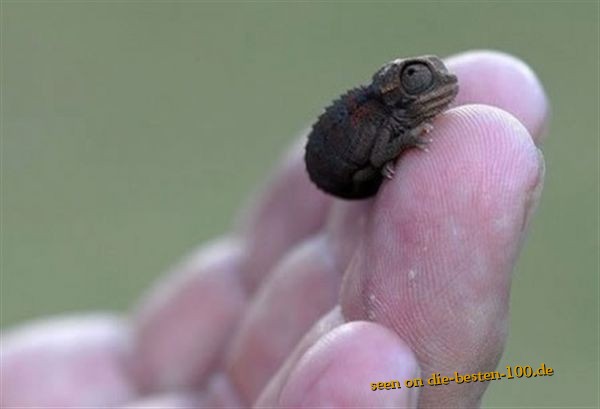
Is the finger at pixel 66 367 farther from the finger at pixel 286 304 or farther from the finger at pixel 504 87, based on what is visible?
the finger at pixel 504 87

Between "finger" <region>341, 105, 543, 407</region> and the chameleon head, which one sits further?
the chameleon head

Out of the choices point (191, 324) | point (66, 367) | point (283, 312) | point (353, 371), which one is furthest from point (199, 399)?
point (353, 371)

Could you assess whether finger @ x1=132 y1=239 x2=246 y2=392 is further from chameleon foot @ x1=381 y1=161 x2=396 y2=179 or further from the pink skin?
chameleon foot @ x1=381 y1=161 x2=396 y2=179

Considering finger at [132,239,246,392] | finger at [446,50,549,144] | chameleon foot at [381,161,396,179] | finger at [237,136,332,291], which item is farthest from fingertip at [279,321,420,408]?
finger at [132,239,246,392]

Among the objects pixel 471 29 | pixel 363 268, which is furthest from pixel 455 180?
pixel 471 29

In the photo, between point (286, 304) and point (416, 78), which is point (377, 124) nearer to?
point (416, 78)

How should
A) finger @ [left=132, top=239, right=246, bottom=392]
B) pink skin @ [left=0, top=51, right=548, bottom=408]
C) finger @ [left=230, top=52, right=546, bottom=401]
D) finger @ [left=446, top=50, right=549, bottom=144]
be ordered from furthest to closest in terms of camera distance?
finger @ [left=132, top=239, right=246, bottom=392], finger @ [left=230, top=52, right=546, bottom=401], finger @ [left=446, top=50, right=549, bottom=144], pink skin @ [left=0, top=51, right=548, bottom=408]

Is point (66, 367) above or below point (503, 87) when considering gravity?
below
